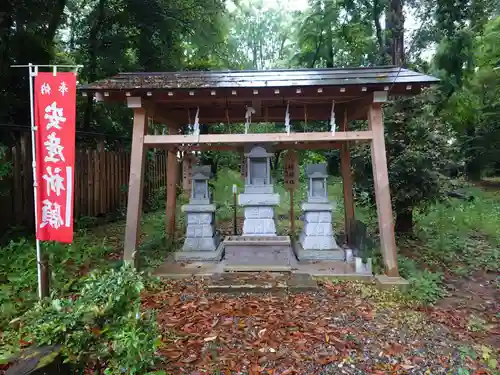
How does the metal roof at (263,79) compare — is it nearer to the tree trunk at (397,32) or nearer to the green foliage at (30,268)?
the green foliage at (30,268)

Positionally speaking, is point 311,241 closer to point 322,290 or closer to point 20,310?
point 322,290

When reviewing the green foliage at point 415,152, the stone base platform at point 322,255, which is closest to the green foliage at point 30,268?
the stone base platform at point 322,255

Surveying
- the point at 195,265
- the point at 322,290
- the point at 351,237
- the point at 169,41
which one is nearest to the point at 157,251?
the point at 195,265

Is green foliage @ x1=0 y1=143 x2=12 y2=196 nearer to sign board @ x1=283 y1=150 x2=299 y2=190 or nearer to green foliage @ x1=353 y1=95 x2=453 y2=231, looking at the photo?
sign board @ x1=283 y1=150 x2=299 y2=190

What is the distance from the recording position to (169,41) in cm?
1159

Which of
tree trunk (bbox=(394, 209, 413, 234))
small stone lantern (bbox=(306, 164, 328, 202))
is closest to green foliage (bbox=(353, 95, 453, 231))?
tree trunk (bbox=(394, 209, 413, 234))

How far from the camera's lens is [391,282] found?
5.57 meters

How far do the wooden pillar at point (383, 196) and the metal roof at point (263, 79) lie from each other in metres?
0.59

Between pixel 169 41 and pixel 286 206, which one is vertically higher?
pixel 169 41

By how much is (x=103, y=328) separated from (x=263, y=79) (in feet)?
15.6

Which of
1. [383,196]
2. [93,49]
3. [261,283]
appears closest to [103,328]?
[261,283]

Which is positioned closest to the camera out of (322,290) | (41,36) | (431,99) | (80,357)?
(80,357)

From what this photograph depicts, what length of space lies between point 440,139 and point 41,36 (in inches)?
374

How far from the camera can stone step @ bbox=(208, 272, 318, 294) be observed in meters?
5.32
